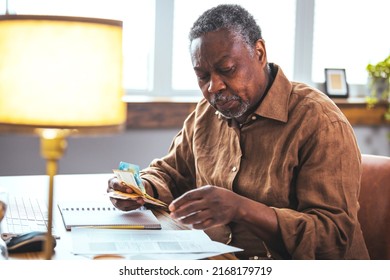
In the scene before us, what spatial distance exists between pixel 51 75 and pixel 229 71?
0.90 metres

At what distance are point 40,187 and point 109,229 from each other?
2.18ft

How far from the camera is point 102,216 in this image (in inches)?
77.7

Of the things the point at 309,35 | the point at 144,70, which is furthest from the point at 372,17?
the point at 144,70

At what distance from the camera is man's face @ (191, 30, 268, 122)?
1949 millimetres

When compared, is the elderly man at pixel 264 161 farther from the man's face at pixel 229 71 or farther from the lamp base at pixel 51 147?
the lamp base at pixel 51 147

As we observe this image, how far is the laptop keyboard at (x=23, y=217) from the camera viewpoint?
6.05 ft

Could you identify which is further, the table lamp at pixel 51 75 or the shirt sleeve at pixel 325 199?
the shirt sleeve at pixel 325 199

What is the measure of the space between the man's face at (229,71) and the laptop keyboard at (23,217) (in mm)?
581

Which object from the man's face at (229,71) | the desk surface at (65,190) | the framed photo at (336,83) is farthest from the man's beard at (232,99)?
the framed photo at (336,83)

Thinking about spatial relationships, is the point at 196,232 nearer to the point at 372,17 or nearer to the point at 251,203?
the point at 251,203

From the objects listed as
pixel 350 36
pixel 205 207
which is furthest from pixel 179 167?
pixel 350 36

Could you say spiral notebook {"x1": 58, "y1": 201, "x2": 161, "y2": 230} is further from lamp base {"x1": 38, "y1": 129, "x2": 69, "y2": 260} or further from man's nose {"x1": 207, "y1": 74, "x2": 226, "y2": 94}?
lamp base {"x1": 38, "y1": 129, "x2": 69, "y2": 260}

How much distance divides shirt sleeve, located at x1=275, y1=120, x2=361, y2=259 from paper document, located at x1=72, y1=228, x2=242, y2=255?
8.5 inches

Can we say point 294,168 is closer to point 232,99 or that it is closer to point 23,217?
point 232,99
